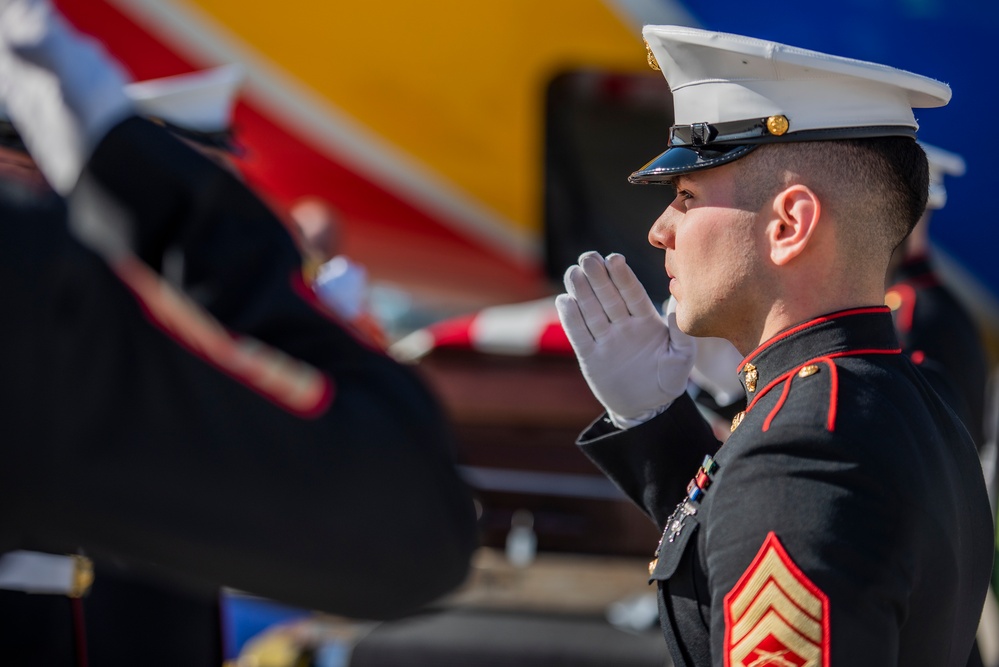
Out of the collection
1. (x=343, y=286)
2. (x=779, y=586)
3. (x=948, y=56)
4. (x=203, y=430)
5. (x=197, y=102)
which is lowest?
(x=779, y=586)

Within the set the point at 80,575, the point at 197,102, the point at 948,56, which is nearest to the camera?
the point at 80,575

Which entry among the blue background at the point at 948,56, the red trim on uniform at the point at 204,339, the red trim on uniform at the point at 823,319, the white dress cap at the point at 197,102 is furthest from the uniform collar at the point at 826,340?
the blue background at the point at 948,56

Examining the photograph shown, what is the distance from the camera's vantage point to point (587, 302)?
133 centimetres

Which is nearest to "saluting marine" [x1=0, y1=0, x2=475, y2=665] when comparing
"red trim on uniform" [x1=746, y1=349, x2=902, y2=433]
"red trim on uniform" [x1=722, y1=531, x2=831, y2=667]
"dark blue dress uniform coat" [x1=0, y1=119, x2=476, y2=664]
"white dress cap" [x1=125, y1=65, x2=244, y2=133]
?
"dark blue dress uniform coat" [x1=0, y1=119, x2=476, y2=664]

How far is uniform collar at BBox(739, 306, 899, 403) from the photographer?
1144 mm

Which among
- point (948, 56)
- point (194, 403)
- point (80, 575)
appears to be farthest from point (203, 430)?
point (948, 56)

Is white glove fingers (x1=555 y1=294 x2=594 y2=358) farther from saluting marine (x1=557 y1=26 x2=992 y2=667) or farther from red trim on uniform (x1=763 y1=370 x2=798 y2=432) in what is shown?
red trim on uniform (x1=763 y1=370 x2=798 y2=432)

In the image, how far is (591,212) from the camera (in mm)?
4852

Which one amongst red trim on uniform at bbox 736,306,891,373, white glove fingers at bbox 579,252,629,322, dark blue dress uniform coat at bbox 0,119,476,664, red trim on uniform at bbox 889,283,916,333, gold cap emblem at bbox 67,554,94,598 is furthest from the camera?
red trim on uniform at bbox 889,283,916,333

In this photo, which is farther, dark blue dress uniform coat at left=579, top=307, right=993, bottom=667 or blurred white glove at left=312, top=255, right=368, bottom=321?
blurred white glove at left=312, top=255, right=368, bottom=321

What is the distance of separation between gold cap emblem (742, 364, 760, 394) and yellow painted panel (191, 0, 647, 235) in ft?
11.5

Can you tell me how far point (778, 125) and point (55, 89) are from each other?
0.71 m

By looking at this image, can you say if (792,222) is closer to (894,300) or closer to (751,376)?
(751,376)

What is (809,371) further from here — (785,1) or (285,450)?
(785,1)
